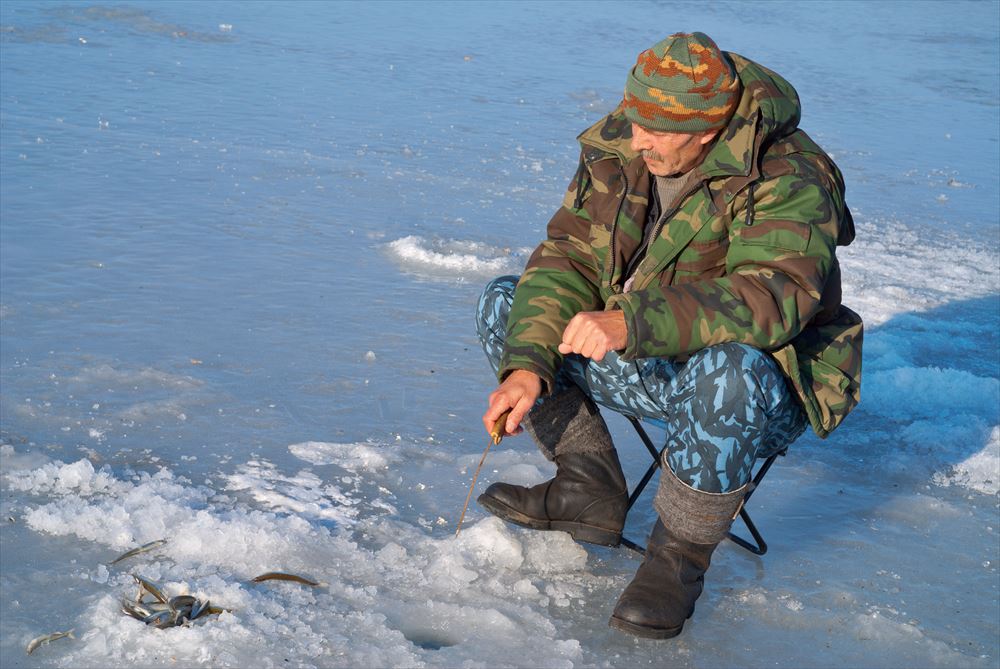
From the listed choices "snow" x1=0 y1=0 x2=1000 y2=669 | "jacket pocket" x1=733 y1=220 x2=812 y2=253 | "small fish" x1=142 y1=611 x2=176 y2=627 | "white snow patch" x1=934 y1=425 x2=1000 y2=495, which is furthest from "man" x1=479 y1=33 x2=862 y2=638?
"white snow patch" x1=934 y1=425 x2=1000 y2=495

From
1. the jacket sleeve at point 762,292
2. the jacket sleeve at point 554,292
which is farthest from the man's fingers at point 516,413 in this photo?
the jacket sleeve at point 762,292

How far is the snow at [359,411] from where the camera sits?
294 centimetres

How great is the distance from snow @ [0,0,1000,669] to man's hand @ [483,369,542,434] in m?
0.50

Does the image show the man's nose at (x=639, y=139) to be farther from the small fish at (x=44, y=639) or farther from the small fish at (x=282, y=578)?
the small fish at (x=44, y=639)

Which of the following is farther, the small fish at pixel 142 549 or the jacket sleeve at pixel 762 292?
the small fish at pixel 142 549

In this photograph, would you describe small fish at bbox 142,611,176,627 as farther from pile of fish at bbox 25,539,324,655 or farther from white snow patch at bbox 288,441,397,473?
white snow patch at bbox 288,441,397,473

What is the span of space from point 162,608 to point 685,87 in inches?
72.7

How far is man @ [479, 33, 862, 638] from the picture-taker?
279cm

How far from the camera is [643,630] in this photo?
2867 mm

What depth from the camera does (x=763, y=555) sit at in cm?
344

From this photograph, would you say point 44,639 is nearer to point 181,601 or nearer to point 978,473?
point 181,601

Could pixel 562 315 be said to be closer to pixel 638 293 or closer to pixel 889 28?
pixel 638 293

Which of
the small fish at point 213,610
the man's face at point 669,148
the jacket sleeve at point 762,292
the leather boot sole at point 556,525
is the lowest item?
the leather boot sole at point 556,525

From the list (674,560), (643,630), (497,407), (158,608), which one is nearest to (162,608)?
(158,608)
